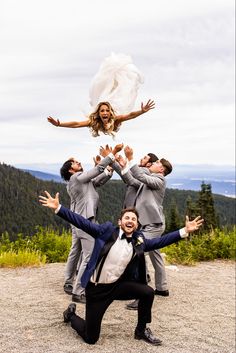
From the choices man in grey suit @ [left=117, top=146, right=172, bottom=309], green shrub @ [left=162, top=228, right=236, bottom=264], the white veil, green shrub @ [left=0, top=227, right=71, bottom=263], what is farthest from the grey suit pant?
green shrub @ [left=0, top=227, right=71, bottom=263]

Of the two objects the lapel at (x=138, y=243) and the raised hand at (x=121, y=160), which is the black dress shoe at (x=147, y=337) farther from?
the raised hand at (x=121, y=160)

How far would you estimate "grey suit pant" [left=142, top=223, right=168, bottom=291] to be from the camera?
7.05 metres

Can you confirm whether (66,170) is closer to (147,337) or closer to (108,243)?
(108,243)

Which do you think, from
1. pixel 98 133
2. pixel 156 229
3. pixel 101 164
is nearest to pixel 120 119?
pixel 98 133

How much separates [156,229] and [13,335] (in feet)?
8.15

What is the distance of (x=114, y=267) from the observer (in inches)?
216

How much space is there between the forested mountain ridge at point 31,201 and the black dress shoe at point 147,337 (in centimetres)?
10023

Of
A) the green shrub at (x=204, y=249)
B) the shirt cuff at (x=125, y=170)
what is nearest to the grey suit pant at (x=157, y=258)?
the shirt cuff at (x=125, y=170)

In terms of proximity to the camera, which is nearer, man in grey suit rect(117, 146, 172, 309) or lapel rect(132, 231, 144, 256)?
lapel rect(132, 231, 144, 256)

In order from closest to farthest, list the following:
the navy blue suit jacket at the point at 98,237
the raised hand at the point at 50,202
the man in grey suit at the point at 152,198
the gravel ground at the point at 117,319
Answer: the raised hand at the point at 50,202 < the navy blue suit jacket at the point at 98,237 < the gravel ground at the point at 117,319 < the man in grey suit at the point at 152,198

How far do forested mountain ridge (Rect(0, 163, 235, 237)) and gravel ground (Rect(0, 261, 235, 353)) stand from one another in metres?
97.6

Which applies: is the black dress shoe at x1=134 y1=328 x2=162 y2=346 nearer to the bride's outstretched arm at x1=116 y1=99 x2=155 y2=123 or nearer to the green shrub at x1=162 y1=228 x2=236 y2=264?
the bride's outstretched arm at x1=116 y1=99 x2=155 y2=123

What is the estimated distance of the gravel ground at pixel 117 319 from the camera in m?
5.51

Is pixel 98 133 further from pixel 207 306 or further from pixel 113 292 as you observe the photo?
pixel 207 306
